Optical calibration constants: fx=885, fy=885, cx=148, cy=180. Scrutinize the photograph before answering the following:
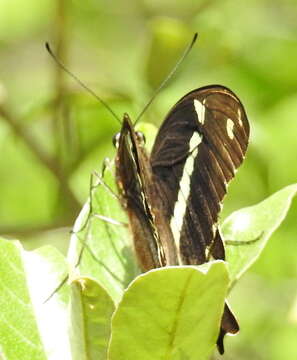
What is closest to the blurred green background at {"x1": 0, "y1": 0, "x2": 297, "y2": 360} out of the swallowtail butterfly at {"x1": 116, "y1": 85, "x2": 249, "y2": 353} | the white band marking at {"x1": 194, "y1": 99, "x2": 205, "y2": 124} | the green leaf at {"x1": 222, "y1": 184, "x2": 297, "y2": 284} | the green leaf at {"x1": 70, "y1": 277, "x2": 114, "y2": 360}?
the swallowtail butterfly at {"x1": 116, "y1": 85, "x2": 249, "y2": 353}

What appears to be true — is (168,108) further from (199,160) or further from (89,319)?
(89,319)

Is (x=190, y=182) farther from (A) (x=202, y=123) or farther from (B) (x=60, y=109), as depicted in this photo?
(B) (x=60, y=109)

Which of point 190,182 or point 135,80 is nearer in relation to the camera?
point 190,182

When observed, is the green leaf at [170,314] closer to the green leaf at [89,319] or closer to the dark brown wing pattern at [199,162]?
the green leaf at [89,319]

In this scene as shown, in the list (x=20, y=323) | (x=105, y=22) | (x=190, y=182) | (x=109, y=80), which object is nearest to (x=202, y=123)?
(x=190, y=182)

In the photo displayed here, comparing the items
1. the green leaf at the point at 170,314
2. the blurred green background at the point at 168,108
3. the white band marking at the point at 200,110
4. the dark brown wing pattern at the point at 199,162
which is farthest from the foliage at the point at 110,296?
the blurred green background at the point at 168,108

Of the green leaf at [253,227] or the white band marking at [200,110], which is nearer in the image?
the green leaf at [253,227]
